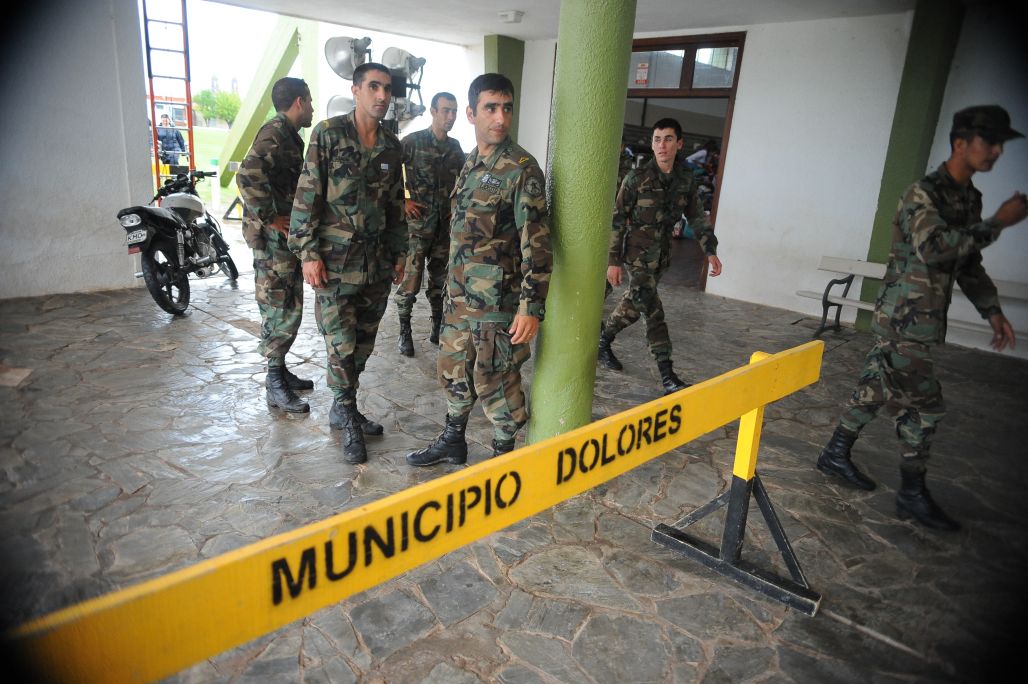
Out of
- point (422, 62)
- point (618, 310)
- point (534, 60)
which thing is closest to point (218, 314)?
point (618, 310)

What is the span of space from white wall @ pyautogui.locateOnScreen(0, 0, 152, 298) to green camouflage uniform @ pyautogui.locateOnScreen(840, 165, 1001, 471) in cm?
637

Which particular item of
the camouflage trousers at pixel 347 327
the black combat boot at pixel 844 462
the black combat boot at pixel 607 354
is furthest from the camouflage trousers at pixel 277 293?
the black combat boot at pixel 844 462

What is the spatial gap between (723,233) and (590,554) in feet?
20.1

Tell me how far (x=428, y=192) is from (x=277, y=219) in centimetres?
144

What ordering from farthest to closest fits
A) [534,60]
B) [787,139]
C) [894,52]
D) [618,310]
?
[534,60]
[787,139]
[894,52]
[618,310]

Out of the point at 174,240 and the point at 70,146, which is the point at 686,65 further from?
the point at 70,146

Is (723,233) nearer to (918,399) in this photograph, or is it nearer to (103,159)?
(918,399)

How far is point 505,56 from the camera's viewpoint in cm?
970

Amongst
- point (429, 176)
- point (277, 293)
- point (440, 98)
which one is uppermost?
point (440, 98)

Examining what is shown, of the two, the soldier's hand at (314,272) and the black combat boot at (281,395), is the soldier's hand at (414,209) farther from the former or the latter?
the soldier's hand at (314,272)

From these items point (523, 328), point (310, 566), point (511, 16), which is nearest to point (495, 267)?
point (523, 328)

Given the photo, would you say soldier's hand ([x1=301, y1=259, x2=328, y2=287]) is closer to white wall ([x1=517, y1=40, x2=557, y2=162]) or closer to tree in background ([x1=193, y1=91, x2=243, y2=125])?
white wall ([x1=517, y1=40, x2=557, y2=162])

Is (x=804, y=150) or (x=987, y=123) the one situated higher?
(x=804, y=150)

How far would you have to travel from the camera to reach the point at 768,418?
421 cm
